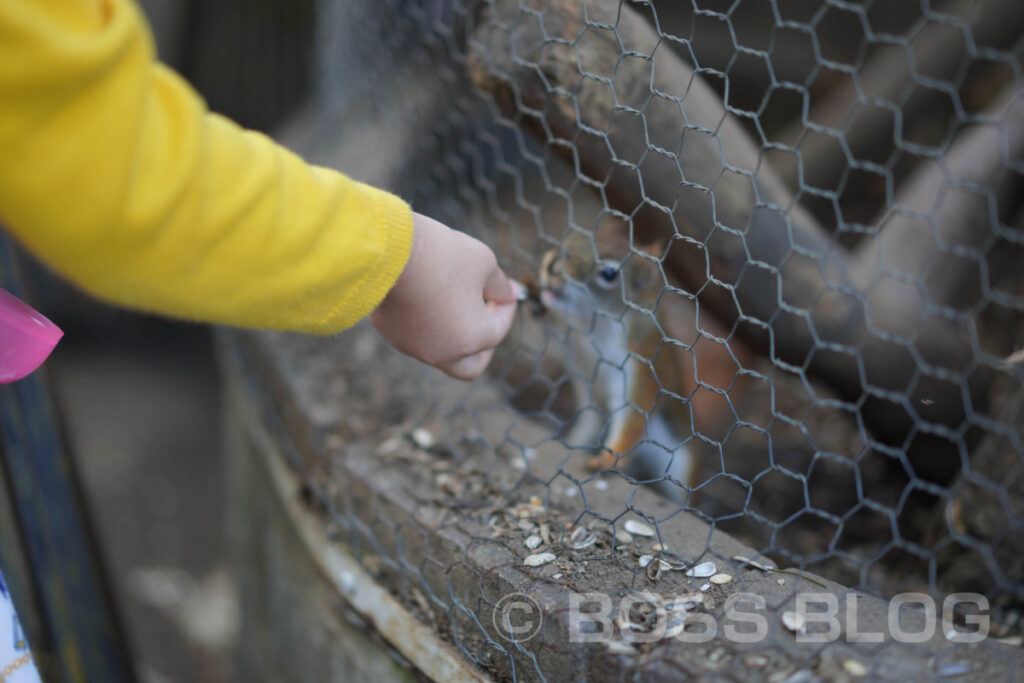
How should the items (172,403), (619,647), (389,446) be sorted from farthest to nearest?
(172,403), (389,446), (619,647)

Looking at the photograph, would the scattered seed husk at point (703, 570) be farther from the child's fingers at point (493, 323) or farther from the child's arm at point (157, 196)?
the child's arm at point (157, 196)

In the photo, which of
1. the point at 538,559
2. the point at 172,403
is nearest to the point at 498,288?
the point at 538,559

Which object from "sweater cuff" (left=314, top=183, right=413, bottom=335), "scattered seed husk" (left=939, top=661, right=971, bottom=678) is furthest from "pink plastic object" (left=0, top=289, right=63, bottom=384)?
"scattered seed husk" (left=939, top=661, right=971, bottom=678)

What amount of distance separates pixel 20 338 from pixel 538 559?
0.67m

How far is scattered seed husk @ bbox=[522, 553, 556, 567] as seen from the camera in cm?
108

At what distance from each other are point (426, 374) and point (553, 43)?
2.58 ft

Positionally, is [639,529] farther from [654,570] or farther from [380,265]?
[380,265]

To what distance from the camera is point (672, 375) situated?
1.83 m

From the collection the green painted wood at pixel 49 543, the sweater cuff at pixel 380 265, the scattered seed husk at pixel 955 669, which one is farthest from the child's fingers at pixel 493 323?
the green painted wood at pixel 49 543

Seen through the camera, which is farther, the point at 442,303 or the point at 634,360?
the point at 634,360

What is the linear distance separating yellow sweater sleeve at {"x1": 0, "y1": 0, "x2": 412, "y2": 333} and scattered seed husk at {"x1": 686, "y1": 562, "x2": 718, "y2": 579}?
1.79ft

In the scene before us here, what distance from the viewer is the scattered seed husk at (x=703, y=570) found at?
1032mm

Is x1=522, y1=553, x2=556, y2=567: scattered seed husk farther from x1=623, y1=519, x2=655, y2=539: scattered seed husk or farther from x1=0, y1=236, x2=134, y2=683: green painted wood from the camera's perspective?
x1=0, y1=236, x2=134, y2=683: green painted wood

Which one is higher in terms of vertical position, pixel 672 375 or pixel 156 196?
pixel 156 196
